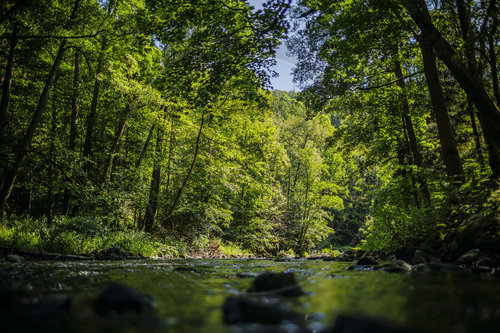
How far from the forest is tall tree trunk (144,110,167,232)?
0.12 m

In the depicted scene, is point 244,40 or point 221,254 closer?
point 244,40

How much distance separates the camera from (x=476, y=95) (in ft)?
19.9

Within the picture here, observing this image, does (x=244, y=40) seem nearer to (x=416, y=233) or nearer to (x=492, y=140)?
(x=492, y=140)

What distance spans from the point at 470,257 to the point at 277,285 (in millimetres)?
3867

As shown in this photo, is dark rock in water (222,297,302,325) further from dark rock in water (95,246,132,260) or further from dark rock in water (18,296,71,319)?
dark rock in water (95,246,132,260)

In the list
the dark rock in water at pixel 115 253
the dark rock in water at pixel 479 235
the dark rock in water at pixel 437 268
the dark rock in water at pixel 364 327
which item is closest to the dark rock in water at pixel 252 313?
the dark rock in water at pixel 364 327

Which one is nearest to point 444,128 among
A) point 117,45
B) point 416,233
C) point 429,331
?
point 416,233

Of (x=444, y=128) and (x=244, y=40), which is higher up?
(x=244, y=40)

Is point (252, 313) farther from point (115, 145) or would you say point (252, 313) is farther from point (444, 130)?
point (115, 145)

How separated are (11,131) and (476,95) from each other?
631 inches

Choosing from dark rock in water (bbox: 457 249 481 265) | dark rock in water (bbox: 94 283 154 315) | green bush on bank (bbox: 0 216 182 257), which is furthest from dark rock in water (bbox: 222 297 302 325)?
green bush on bank (bbox: 0 216 182 257)

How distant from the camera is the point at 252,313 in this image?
2301mm

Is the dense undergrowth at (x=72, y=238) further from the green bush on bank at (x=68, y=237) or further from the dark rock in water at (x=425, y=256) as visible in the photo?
the dark rock in water at (x=425, y=256)

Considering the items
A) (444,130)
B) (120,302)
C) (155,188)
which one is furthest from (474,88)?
(155,188)
